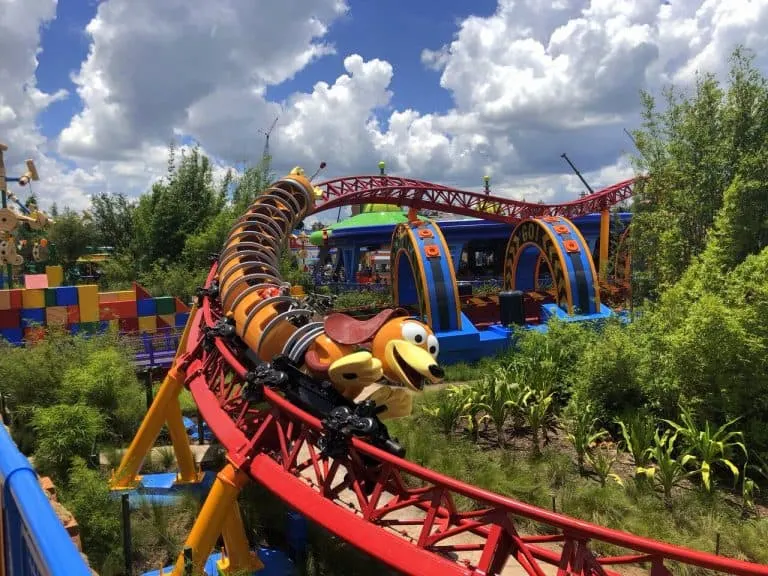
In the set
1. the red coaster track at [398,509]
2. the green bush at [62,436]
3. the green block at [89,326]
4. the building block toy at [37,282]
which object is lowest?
the green bush at [62,436]

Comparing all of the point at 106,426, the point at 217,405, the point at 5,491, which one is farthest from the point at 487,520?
the point at 106,426

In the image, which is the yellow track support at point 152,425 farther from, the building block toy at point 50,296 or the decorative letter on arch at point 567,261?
the decorative letter on arch at point 567,261

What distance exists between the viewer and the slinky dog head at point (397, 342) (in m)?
4.36

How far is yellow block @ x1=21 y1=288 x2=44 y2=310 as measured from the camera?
14.1 m

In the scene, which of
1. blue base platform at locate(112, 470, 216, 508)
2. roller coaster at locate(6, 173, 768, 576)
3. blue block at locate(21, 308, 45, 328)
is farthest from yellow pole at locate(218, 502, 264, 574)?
blue block at locate(21, 308, 45, 328)

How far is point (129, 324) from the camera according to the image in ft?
50.8

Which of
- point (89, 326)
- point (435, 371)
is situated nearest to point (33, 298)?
point (89, 326)

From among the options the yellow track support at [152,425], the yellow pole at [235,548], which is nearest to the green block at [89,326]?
the yellow track support at [152,425]

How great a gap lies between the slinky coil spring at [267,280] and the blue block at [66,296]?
7500mm

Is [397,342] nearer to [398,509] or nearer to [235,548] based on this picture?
[398,509]

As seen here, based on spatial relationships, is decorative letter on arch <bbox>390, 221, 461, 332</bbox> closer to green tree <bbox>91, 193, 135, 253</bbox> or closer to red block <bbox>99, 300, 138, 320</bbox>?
red block <bbox>99, 300, 138, 320</bbox>

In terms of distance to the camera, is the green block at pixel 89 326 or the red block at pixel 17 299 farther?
the green block at pixel 89 326

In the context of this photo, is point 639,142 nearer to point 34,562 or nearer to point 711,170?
point 711,170

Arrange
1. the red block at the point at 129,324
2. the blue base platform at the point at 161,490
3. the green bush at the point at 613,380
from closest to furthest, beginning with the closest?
the blue base platform at the point at 161,490
the green bush at the point at 613,380
the red block at the point at 129,324
